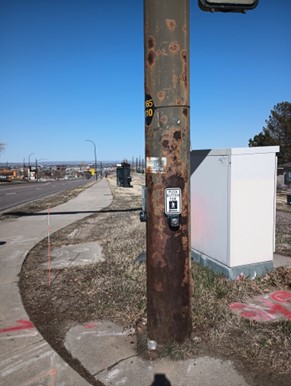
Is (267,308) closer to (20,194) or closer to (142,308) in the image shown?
(142,308)

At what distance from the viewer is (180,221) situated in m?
3.07

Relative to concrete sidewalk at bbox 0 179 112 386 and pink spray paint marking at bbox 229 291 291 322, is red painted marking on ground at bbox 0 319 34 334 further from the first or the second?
pink spray paint marking at bbox 229 291 291 322

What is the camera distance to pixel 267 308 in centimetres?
406

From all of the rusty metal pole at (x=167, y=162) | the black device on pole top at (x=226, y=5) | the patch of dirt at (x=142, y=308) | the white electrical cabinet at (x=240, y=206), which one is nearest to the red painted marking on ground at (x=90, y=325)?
the patch of dirt at (x=142, y=308)

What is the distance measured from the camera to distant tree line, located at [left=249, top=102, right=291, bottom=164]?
129 feet

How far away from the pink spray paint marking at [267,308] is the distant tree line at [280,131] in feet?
121

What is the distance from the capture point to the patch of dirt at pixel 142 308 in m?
3.08

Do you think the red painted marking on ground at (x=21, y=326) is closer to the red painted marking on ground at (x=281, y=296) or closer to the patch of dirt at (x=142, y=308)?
the patch of dirt at (x=142, y=308)

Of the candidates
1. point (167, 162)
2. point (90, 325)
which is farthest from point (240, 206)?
point (90, 325)

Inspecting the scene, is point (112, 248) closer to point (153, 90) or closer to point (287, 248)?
point (287, 248)

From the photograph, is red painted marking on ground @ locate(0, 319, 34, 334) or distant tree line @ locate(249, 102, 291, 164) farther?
distant tree line @ locate(249, 102, 291, 164)

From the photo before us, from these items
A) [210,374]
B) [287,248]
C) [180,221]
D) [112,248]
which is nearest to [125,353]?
[210,374]

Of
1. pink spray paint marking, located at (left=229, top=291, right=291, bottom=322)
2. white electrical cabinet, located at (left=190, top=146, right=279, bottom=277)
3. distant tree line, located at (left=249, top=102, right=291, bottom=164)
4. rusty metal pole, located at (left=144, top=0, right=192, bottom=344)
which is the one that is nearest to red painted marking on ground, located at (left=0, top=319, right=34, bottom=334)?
rusty metal pole, located at (left=144, top=0, right=192, bottom=344)

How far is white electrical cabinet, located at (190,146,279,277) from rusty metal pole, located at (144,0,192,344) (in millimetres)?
1857
